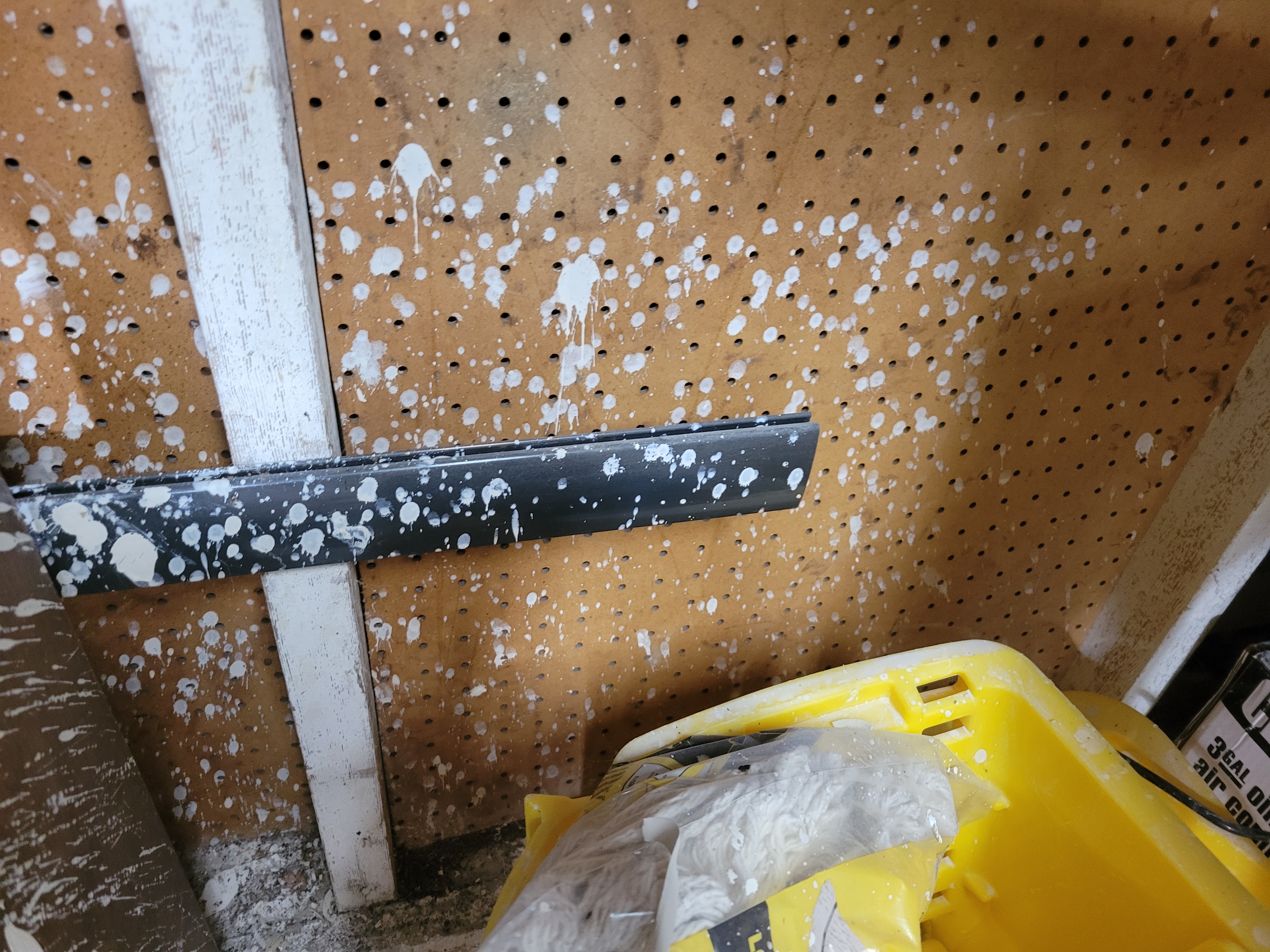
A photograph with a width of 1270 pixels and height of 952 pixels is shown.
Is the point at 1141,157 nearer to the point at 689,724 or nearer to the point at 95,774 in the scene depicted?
the point at 689,724

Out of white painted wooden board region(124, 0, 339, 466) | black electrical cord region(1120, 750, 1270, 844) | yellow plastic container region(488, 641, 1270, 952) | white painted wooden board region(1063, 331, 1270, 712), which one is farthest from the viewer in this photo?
white painted wooden board region(1063, 331, 1270, 712)

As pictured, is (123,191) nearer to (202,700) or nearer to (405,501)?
(405,501)

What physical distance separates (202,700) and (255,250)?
60cm

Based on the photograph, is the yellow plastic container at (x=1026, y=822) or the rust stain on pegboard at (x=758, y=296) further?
the yellow plastic container at (x=1026, y=822)

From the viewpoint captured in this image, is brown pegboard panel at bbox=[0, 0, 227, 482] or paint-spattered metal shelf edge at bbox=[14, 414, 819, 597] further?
paint-spattered metal shelf edge at bbox=[14, 414, 819, 597]

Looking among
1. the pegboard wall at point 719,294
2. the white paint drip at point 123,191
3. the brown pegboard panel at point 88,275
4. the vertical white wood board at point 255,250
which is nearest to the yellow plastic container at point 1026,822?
the pegboard wall at point 719,294

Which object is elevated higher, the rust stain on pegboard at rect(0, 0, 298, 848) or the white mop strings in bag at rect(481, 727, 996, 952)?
the rust stain on pegboard at rect(0, 0, 298, 848)

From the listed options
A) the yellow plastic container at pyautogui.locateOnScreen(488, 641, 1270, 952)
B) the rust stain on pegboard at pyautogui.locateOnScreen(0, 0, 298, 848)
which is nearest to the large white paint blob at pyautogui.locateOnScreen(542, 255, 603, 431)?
the rust stain on pegboard at pyautogui.locateOnScreen(0, 0, 298, 848)

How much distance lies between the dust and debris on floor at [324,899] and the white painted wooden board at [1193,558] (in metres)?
1.12

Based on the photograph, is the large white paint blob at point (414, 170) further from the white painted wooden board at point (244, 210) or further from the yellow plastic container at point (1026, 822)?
the yellow plastic container at point (1026, 822)

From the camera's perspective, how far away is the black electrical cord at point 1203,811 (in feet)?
2.99

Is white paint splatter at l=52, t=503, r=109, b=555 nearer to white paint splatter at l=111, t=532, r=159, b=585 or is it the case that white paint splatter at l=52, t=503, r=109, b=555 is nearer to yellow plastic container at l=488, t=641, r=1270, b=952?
white paint splatter at l=111, t=532, r=159, b=585

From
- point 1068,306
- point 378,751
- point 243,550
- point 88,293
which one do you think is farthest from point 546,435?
point 1068,306

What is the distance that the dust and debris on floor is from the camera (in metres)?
1.07
